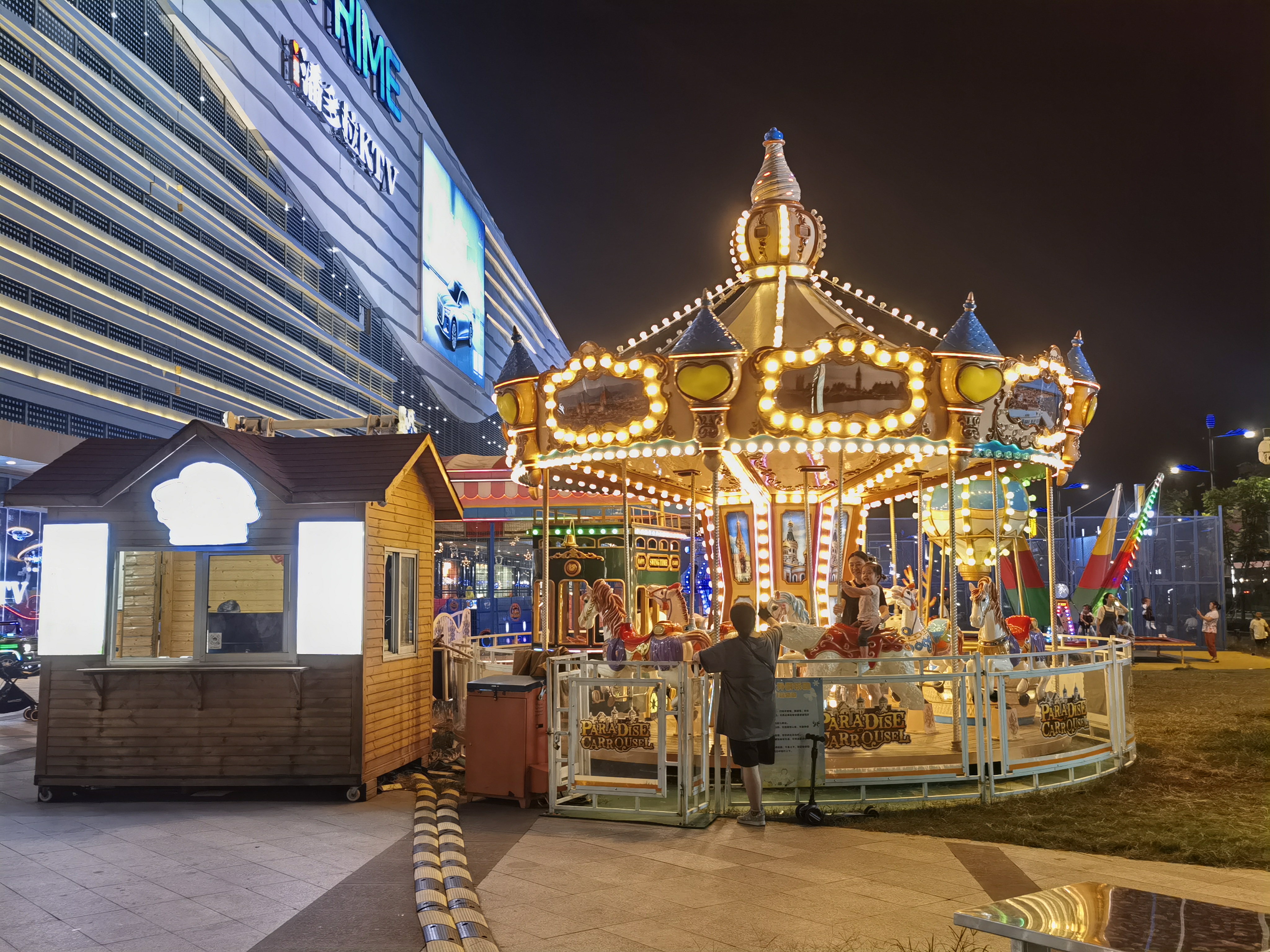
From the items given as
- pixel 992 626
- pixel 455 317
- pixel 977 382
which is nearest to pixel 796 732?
pixel 977 382

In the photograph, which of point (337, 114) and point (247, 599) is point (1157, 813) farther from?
point (337, 114)

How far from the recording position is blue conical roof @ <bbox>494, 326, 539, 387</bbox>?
11383mm

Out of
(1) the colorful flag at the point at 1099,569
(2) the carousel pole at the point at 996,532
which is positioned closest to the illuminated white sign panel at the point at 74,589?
(2) the carousel pole at the point at 996,532

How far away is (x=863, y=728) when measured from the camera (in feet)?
28.2

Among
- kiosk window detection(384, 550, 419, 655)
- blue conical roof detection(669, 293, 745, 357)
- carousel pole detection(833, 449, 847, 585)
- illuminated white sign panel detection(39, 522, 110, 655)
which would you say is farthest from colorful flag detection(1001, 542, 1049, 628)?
illuminated white sign panel detection(39, 522, 110, 655)

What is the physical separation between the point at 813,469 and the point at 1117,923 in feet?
34.8

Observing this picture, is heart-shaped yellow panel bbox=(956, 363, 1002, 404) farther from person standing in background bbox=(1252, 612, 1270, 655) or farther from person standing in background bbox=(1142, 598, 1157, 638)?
person standing in background bbox=(1252, 612, 1270, 655)

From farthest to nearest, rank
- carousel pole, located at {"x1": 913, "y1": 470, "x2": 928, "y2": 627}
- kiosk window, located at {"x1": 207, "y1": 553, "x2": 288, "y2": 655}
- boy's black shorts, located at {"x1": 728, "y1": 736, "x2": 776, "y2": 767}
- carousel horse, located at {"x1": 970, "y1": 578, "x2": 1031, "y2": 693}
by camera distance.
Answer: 1. carousel pole, located at {"x1": 913, "y1": 470, "x2": 928, "y2": 627}
2. carousel horse, located at {"x1": 970, "y1": 578, "x2": 1031, "y2": 693}
3. kiosk window, located at {"x1": 207, "y1": 553, "x2": 288, "y2": 655}
4. boy's black shorts, located at {"x1": 728, "y1": 736, "x2": 776, "y2": 767}

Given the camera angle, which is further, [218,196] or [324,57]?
[324,57]

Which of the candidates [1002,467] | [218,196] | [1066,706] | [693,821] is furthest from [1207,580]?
[218,196]

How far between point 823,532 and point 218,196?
121 feet

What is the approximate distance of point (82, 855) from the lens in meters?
6.96

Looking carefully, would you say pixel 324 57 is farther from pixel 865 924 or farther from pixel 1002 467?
pixel 865 924

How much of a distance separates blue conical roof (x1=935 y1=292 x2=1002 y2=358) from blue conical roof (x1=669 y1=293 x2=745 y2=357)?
202cm
